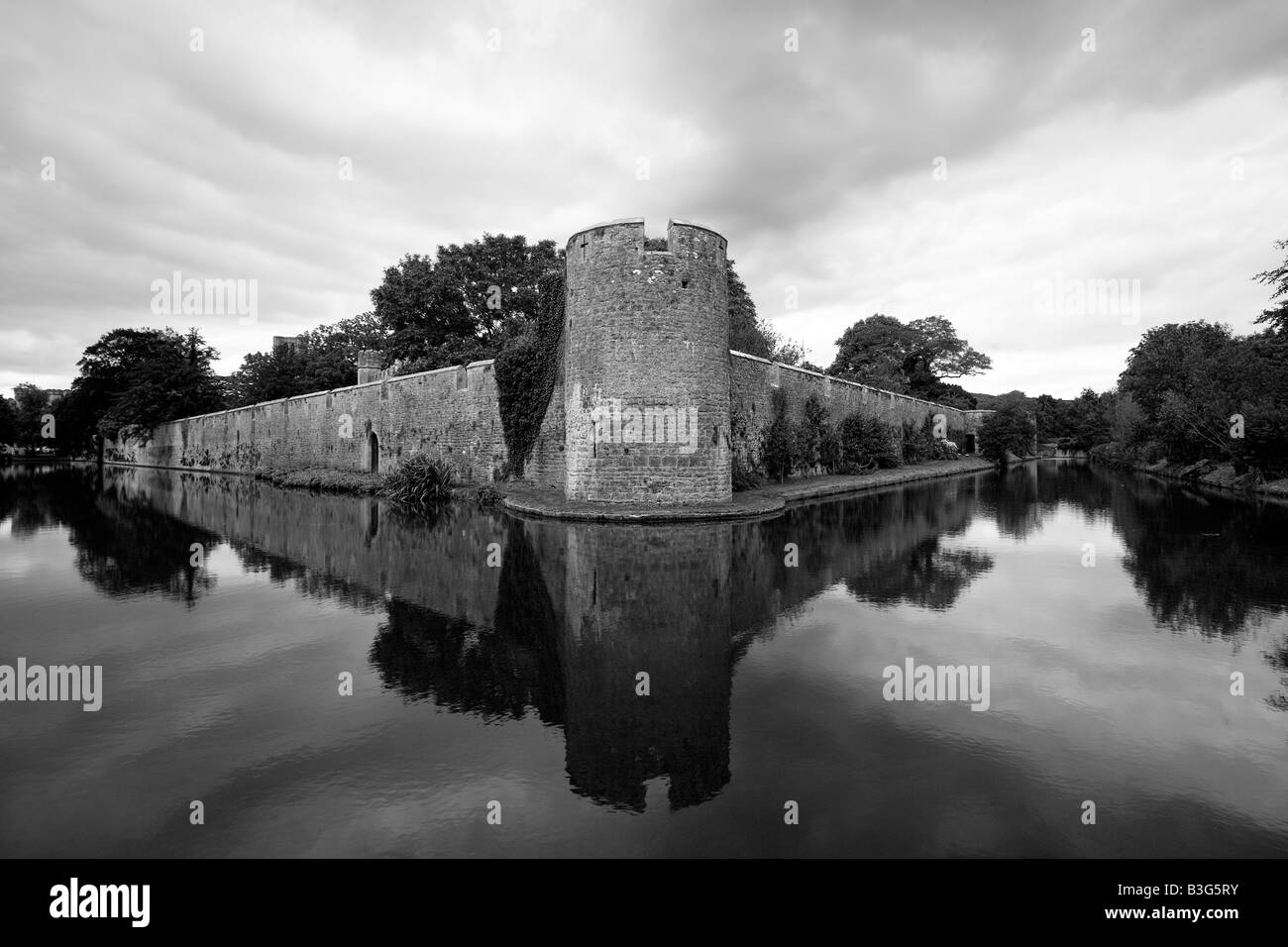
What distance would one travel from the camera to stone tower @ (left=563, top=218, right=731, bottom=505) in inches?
596

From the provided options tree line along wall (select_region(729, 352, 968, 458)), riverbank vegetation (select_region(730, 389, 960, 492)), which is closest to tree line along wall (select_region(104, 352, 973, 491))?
tree line along wall (select_region(729, 352, 968, 458))

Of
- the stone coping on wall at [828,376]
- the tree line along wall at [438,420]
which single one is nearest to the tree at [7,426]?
the tree line along wall at [438,420]

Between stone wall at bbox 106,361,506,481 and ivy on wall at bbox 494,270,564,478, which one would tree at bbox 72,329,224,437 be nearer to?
stone wall at bbox 106,361,506,481

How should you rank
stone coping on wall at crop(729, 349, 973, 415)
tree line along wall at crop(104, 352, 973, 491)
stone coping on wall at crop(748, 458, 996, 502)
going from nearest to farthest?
1. stone coping on wall at crop(748, 458, 996, 502)
2. tree line along wall at crop(104, 352, 973, 491)
3. stone coping on wall at crop(729, 349, 973, 415)

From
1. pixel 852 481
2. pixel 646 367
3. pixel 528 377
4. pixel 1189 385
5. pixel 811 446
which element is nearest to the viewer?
pixel 646 367

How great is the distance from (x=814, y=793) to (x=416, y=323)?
37565mm

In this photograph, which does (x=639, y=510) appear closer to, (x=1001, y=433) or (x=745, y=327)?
(x=745, y=327)

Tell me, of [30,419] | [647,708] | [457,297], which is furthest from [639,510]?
[30,419]

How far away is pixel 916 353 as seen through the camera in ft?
201

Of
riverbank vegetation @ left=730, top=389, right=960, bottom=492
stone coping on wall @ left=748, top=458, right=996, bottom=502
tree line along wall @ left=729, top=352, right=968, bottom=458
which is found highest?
tree line along wall @ left=729, top=352, right=968, bottom=458

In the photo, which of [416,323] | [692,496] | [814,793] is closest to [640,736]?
[814,793]

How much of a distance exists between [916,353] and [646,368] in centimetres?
5369

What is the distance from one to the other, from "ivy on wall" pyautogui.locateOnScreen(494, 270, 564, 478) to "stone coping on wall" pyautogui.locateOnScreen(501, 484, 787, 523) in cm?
404
